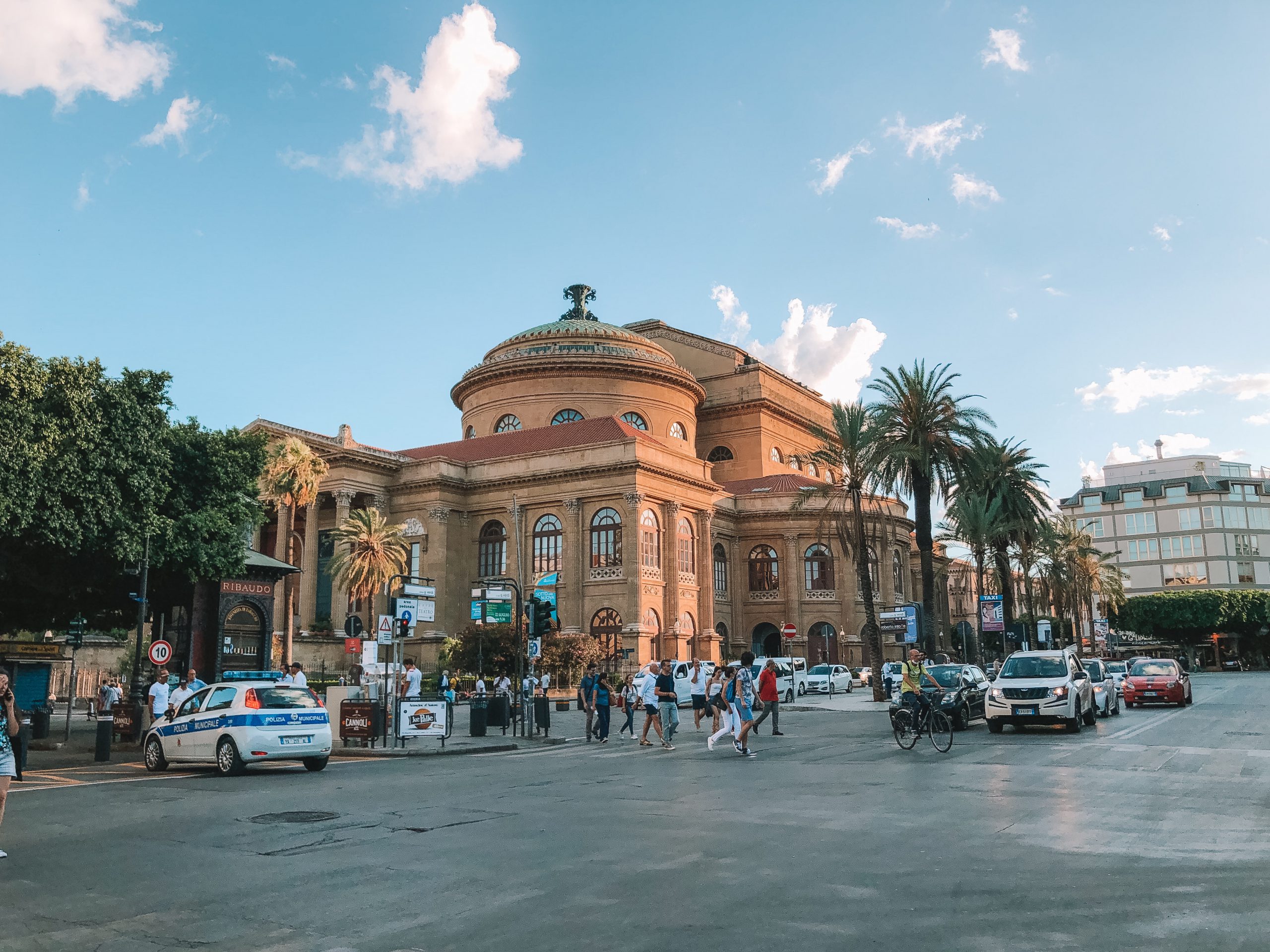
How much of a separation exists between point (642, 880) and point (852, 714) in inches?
1015

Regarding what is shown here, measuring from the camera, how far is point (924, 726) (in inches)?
695

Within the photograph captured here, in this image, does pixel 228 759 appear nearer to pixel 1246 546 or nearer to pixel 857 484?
pixel 857 484

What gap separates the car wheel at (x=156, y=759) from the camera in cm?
1734

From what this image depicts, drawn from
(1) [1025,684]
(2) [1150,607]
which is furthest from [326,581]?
(2) [1150,607]

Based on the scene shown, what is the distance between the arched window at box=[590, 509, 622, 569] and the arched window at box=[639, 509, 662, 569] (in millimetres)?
999

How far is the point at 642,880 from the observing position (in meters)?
7.38

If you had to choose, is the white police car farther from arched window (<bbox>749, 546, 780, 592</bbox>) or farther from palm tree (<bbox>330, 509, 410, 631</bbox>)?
arched window (<bbox>749, 546, 780, 592</bbox>)

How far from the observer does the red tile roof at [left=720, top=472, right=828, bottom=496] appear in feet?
197

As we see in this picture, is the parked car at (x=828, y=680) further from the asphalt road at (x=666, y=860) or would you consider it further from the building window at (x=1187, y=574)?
the building window at (x=1187, y=574)

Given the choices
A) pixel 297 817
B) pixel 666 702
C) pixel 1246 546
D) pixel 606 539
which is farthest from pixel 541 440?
pixel 1246 546

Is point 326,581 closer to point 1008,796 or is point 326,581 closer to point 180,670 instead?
point 180,670

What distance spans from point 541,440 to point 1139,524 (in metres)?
86.1

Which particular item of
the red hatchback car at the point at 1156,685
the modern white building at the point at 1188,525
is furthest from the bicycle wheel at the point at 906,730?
the modern white building at the point at 1188,525

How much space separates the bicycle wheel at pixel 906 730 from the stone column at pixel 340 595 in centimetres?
3845
